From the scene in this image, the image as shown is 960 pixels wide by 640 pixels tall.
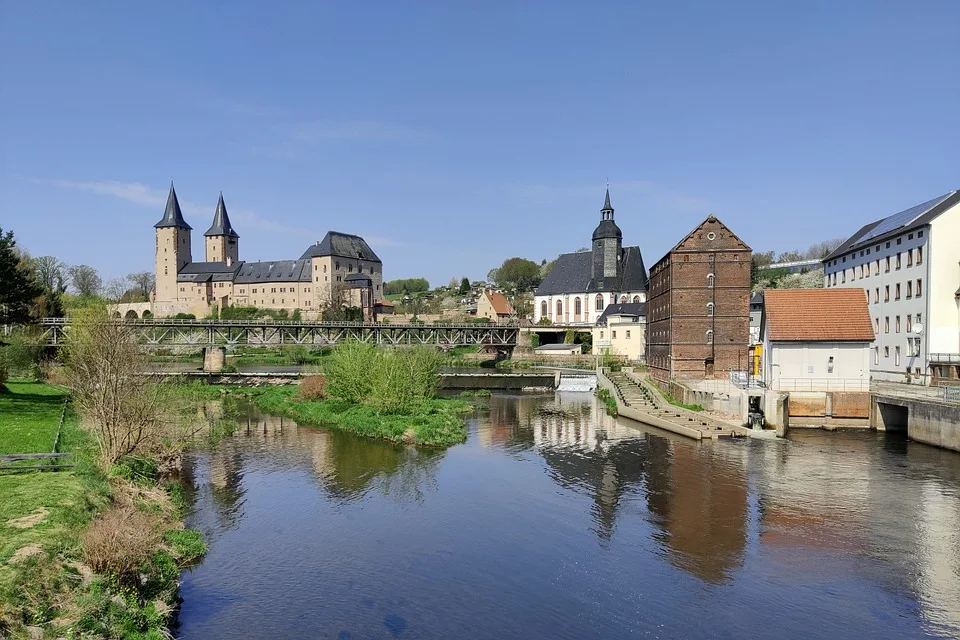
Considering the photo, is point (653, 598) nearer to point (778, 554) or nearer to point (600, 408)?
point (778, 554)

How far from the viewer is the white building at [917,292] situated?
38.6m

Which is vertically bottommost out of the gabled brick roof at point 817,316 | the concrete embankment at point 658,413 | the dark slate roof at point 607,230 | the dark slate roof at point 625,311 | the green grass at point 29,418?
the concrete embankment at point 658,413

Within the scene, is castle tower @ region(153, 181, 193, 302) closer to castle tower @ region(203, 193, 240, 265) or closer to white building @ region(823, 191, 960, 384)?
castle tower @ region(203, 193, 240, 265)

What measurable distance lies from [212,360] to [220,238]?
7697 centimetres

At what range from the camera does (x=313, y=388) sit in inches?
1730

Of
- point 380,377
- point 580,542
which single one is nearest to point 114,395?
point 580,542

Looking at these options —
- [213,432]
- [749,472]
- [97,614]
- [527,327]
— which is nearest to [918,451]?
[749,472]

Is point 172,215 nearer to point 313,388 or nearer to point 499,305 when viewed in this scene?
point 499,305

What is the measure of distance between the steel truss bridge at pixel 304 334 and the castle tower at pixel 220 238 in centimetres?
5400

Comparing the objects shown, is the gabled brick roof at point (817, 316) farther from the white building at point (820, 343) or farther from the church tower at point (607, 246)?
the church tower at point (607, 246)

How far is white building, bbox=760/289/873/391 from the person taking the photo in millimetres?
33250

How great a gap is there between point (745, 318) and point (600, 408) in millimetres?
11310

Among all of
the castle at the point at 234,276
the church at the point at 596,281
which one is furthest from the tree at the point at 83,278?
the church at the point at 596,281

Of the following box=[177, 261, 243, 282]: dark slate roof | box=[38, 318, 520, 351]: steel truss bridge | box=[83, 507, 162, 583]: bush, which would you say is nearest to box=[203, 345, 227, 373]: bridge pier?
box=[38, 318, 520, 351]: steel truss bridge
